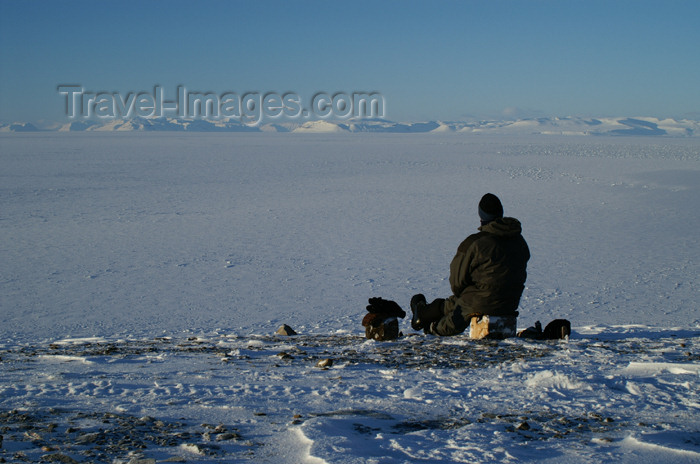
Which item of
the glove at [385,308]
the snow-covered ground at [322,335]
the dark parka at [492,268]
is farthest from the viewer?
the glove at [385,308]

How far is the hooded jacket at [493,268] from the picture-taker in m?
3.94

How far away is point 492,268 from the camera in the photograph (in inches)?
156

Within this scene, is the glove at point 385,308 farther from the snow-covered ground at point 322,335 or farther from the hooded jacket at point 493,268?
the hooded jacket at point 493,268

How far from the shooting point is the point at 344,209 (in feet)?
46.2

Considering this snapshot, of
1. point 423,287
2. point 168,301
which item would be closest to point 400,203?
point 423,287

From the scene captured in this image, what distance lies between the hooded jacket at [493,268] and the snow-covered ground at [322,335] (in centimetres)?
28

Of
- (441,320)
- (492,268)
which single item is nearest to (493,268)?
(492,268)

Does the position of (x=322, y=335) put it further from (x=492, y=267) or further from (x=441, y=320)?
(x=492, y=267)

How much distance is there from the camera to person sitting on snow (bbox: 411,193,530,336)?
3941mm

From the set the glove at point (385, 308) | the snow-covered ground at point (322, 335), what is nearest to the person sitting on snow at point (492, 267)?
the snow-covered ground at point (322, 335)

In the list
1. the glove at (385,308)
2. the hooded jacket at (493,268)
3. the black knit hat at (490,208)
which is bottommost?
the glove at (385,308)

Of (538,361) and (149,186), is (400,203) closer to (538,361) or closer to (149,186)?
(149,186)

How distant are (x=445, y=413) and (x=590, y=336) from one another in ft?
7.72

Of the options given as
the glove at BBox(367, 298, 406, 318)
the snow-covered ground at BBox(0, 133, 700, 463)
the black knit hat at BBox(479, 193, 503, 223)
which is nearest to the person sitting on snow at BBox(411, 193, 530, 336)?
the black knit hat at BBox(479, 193, 503, 223)
